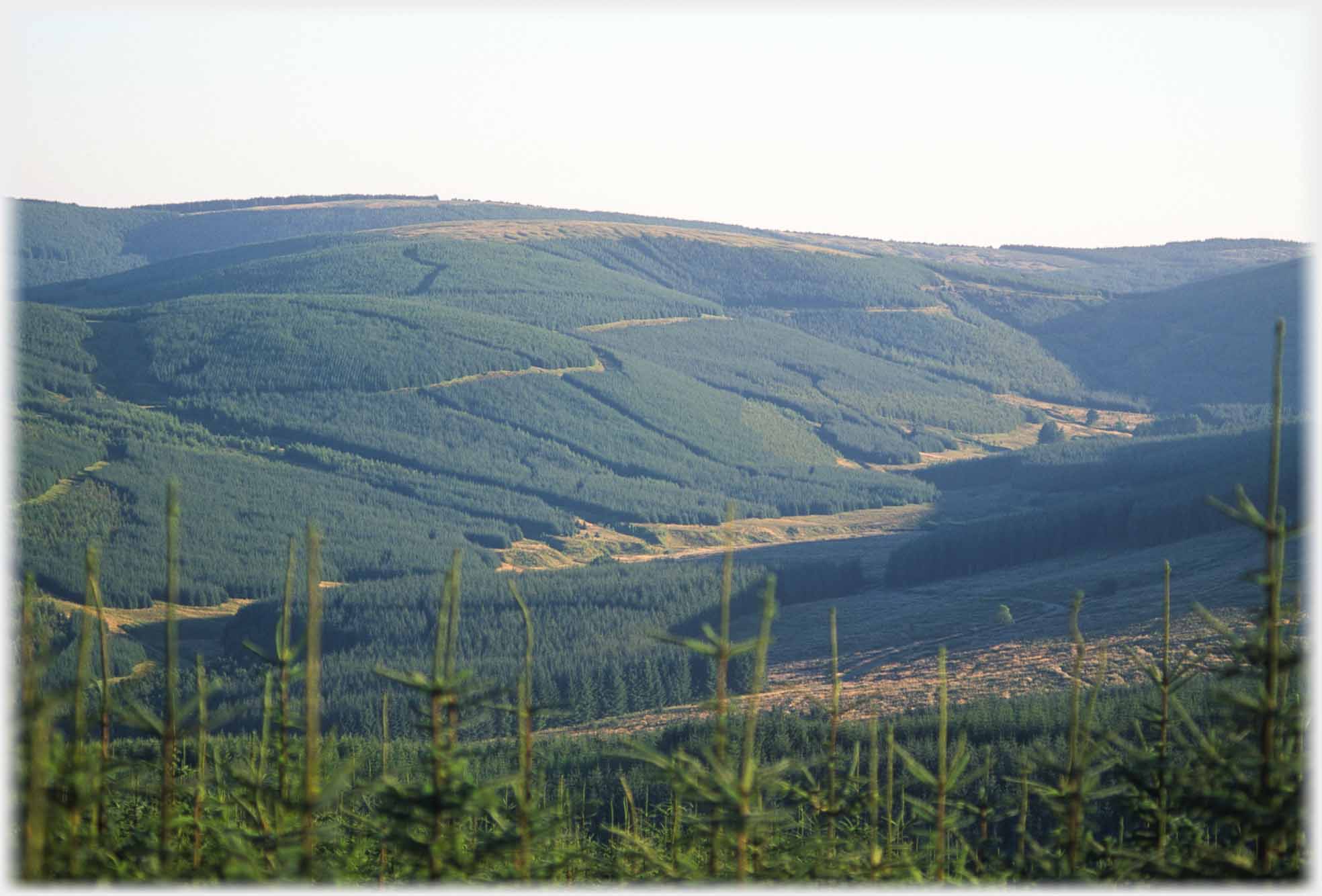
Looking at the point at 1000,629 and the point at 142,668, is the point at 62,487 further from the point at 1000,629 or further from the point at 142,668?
the point at 1000,629

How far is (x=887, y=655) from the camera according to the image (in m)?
111

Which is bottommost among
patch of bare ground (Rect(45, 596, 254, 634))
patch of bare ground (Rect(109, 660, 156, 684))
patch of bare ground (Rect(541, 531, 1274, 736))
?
patch of bare ground (Rect(45, 596, 254, 634))

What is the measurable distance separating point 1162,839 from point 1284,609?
4767 mm

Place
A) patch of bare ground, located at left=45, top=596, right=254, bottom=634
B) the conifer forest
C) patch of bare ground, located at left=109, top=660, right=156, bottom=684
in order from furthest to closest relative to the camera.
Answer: patch of bare ground, located at left=45, top=596, right=254, bottom=634
patch of bare ground, located at left=109, top=660, right=156, bottom=684
the conifer forest

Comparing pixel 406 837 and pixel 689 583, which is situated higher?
pixel 406 837

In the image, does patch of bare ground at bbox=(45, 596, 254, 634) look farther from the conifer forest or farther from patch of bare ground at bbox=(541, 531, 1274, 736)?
patch of bare ground at bbox=(541, 531, 1274, 736)

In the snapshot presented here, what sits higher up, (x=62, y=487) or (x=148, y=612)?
(x=62, y=487)

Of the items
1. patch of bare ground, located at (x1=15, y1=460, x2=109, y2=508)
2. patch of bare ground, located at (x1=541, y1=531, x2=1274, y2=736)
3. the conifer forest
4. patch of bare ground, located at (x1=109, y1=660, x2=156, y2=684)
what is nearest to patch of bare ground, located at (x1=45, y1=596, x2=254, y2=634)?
the conifer forest

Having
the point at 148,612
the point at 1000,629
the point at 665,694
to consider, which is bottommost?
the point at 148,612

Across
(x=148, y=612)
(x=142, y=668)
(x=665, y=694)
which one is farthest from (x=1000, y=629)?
(x=148, y=612)

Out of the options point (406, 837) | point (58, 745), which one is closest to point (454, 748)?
point (406, 837)

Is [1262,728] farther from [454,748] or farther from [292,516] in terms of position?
[292,516]

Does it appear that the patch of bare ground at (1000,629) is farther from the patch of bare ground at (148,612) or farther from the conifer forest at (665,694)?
the patch of bare ground at (148,612)

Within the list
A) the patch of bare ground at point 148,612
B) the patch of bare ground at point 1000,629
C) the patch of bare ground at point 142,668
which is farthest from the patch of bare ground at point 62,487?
the patch of bare ground at point 1000,629
